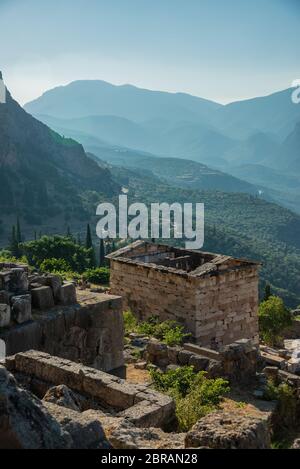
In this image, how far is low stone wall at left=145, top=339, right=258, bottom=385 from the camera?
11.1 meters

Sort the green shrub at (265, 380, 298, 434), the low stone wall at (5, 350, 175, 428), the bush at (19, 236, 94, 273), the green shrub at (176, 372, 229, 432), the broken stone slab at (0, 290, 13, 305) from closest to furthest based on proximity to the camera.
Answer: the low stone wall at (5, 350, 175, 428) < the green shrub at (176, 372, 229, 432) < the broken stone slab at (0, 290, 13, 305) < the green shrub at (265, 380, 298, 434) < the bush at (19, 236, 94, 273)

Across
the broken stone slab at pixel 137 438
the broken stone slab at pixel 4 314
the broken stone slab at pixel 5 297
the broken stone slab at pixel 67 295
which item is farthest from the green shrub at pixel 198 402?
the broken stone slab at pixel 5 297

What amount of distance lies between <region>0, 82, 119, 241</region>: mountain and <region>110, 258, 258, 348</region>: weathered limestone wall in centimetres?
8940

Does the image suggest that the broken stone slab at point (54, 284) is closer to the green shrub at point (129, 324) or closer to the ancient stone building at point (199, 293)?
the green shrub at point (129, 324)

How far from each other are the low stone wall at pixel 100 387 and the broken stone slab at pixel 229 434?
1.41 metres

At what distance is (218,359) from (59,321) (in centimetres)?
453

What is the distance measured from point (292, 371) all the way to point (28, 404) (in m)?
9.34

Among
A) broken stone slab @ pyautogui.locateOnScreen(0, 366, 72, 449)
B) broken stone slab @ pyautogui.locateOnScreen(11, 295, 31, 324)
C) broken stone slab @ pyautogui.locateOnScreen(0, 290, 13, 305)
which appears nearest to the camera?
broken stone slab @ pyautogui.locateOnScreen(0, 366, 72, 449)

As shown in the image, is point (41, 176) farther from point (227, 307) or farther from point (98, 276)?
point (227, 307)

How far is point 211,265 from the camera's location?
17703mm

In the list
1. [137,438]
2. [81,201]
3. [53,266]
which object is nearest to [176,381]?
[137,438]

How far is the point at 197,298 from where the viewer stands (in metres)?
17.1

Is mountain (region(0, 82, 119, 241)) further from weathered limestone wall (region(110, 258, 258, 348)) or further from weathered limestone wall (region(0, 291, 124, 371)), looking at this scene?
weathered limestone wall (region(0, 291, 124, 371))

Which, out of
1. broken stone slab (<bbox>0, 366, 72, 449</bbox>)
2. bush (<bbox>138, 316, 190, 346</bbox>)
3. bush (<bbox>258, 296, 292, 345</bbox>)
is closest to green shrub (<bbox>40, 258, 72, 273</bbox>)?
bush (<bbox>258, 296, 292, 345</bbox>)
